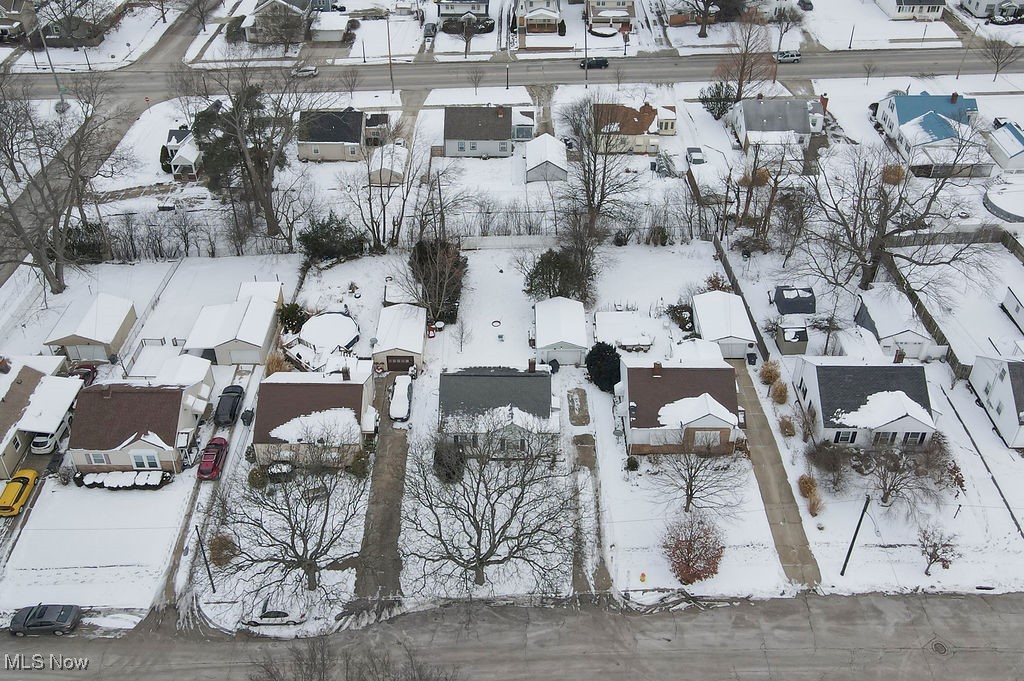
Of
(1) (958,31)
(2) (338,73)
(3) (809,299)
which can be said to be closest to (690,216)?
(3) (809,299)

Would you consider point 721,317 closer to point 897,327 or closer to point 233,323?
point 897,327

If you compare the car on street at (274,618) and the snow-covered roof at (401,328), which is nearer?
the car on street at (274,618)

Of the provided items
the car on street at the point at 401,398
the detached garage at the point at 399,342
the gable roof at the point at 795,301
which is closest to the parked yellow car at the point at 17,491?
the car on street at the point at 401,398

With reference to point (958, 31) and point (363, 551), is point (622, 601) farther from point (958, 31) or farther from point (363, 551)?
point (958, 31)

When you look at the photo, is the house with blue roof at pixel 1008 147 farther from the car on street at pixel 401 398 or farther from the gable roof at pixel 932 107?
the car on street at pixel 401 398

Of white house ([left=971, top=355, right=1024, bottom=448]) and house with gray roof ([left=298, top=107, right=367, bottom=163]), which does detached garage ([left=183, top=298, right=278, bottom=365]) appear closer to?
house with gray roof ([left=298, top=107, right=367, bottom=163])

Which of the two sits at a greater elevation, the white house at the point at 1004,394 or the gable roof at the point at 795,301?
the gable roof at the point at 795,301

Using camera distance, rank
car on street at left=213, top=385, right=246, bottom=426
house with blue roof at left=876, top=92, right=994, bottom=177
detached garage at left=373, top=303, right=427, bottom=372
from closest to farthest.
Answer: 1. car on street at left=213, top=385, right=246, bottom=426
2. detached garage at left=373, top=303, right=427, bottom=372
3. house with blue roof at left=876, top=92, right=994, bottom=177

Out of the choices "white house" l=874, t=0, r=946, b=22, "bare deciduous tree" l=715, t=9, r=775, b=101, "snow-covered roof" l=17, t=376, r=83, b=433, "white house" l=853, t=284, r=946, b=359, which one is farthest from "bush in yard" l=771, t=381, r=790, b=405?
"white house" l=874, t=0, r=946, b=22
